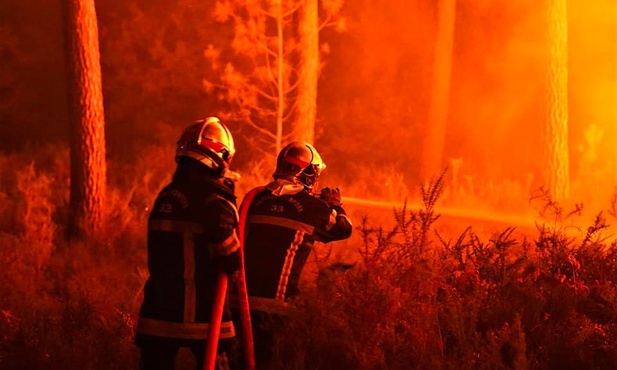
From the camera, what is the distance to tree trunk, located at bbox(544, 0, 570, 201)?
16.3m

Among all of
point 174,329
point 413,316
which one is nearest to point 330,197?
point 413,316

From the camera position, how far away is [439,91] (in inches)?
824

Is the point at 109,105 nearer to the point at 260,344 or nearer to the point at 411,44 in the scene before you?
the point at 411,44

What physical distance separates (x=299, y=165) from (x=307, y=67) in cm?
917

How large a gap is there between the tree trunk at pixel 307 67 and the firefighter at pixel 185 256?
991 cm

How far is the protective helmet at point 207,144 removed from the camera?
A: 212 inches

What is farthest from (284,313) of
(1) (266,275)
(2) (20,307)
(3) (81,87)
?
(3) (81,87)

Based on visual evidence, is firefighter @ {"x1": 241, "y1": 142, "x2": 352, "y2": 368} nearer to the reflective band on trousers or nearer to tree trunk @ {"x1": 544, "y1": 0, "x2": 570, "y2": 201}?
the reflective band on trousers

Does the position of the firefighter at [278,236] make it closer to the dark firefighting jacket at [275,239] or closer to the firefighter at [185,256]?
the dark firefighting jacket at [275,239]

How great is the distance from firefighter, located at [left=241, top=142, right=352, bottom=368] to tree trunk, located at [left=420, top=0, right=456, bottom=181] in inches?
577

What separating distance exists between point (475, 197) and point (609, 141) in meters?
5.95

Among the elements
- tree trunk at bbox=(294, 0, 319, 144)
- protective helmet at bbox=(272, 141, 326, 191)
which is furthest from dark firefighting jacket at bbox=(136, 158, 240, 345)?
tree trunk at bbox=(294, 0, 319, 144)

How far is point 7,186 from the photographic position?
1544 cm

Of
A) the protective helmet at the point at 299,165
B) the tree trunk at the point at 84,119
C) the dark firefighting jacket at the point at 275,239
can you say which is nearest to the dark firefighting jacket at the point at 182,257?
the dark firefighting jacket at the point at 275,239
